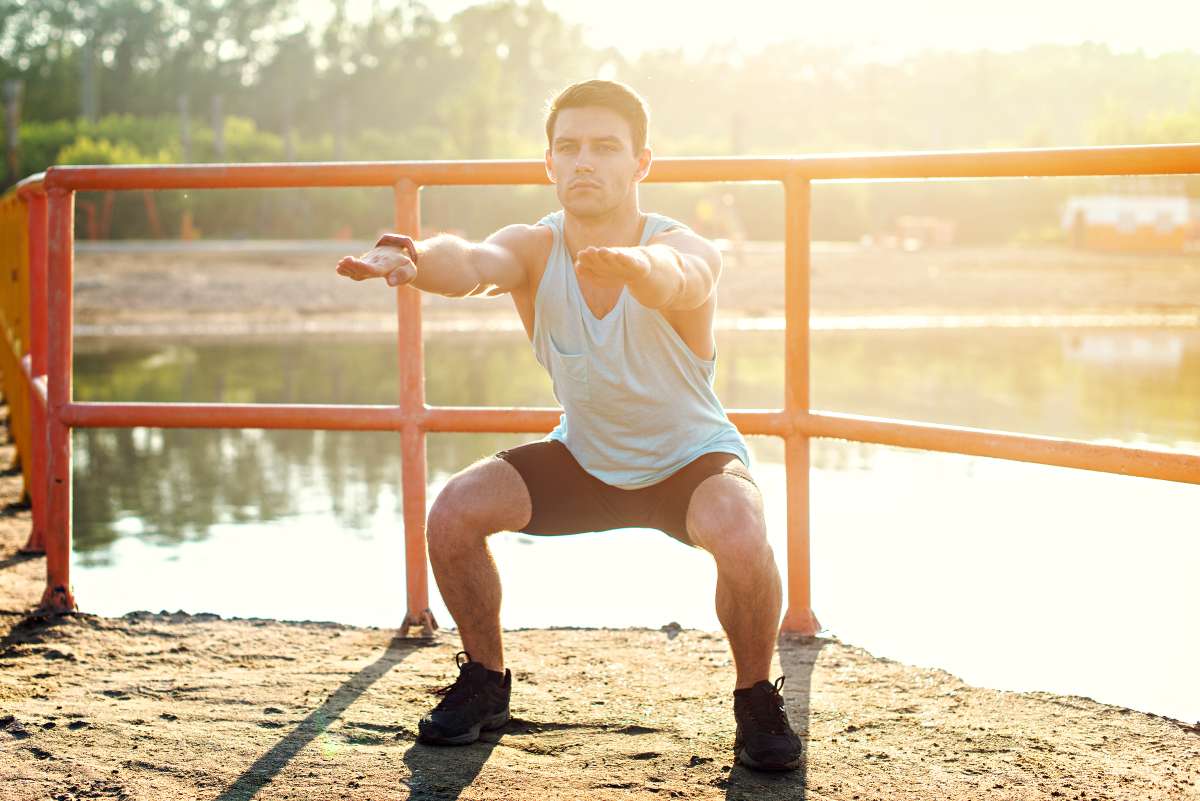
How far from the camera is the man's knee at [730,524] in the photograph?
2.80m

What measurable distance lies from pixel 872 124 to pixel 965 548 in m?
104

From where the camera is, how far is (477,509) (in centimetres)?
300

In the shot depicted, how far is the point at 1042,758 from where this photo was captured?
2.92 metres

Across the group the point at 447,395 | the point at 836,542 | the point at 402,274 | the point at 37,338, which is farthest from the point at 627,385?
the point at 447,395

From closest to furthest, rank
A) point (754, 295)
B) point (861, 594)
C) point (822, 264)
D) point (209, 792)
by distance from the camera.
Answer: point (209, 792), point (861, 594), point (754, 295), point (822, 264)

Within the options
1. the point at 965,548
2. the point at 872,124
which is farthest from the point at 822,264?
the point at 872,124

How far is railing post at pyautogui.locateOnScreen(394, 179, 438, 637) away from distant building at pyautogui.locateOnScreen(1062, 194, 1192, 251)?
85.9ft

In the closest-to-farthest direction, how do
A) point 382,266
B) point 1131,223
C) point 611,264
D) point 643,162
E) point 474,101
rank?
point 611,264 < point 382,266 < point 643,162 < point 1131,223 < point 474,101

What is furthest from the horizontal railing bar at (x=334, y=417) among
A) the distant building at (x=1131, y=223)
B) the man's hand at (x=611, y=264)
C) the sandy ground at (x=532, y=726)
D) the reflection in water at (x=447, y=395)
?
the distant building at (x=1131, y=223)

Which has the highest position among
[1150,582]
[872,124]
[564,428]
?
[872,124]

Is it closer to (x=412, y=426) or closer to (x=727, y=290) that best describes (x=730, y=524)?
(x=412, y=426)

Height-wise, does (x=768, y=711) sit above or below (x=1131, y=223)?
below

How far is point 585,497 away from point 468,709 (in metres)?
0.47

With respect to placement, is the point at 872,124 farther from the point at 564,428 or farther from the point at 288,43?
the point at 564,428
